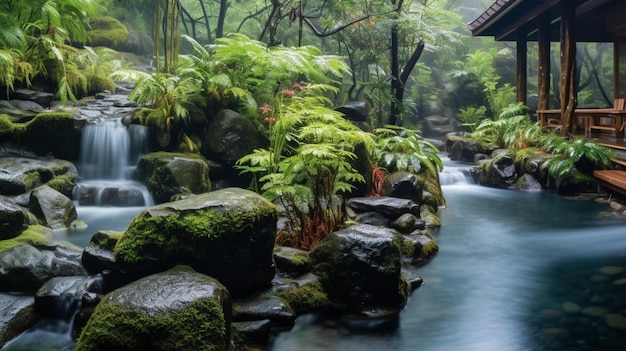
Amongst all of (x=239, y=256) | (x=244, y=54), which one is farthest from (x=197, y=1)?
(x=239, y=256)

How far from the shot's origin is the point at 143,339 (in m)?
3.43

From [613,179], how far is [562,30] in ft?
17.1

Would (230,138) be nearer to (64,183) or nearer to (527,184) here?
(64,183)

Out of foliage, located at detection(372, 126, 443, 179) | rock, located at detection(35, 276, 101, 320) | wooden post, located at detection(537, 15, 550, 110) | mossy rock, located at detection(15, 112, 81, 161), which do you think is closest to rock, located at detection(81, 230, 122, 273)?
rock, located at detection(35, 276, 101, 320)

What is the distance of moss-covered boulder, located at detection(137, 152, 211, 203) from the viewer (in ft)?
27.9

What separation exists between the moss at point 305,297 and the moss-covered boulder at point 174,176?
401 centimetres

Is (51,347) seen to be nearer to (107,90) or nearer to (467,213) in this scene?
(467,213)

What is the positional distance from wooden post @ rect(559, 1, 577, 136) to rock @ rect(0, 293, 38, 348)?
12356mm

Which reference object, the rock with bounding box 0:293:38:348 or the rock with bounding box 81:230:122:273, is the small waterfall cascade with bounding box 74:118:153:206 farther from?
the rock with bounding box 0:293:38:348

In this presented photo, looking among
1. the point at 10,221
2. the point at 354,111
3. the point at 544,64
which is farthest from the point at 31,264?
the point at 544,64

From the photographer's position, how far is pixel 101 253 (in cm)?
502

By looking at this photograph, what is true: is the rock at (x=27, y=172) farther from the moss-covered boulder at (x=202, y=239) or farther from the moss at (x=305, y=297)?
the moss at (x=305, y=297)

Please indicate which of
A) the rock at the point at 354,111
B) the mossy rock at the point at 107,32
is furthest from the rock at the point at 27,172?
the mossy rock at the point at 107,32

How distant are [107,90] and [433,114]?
16818 mm
